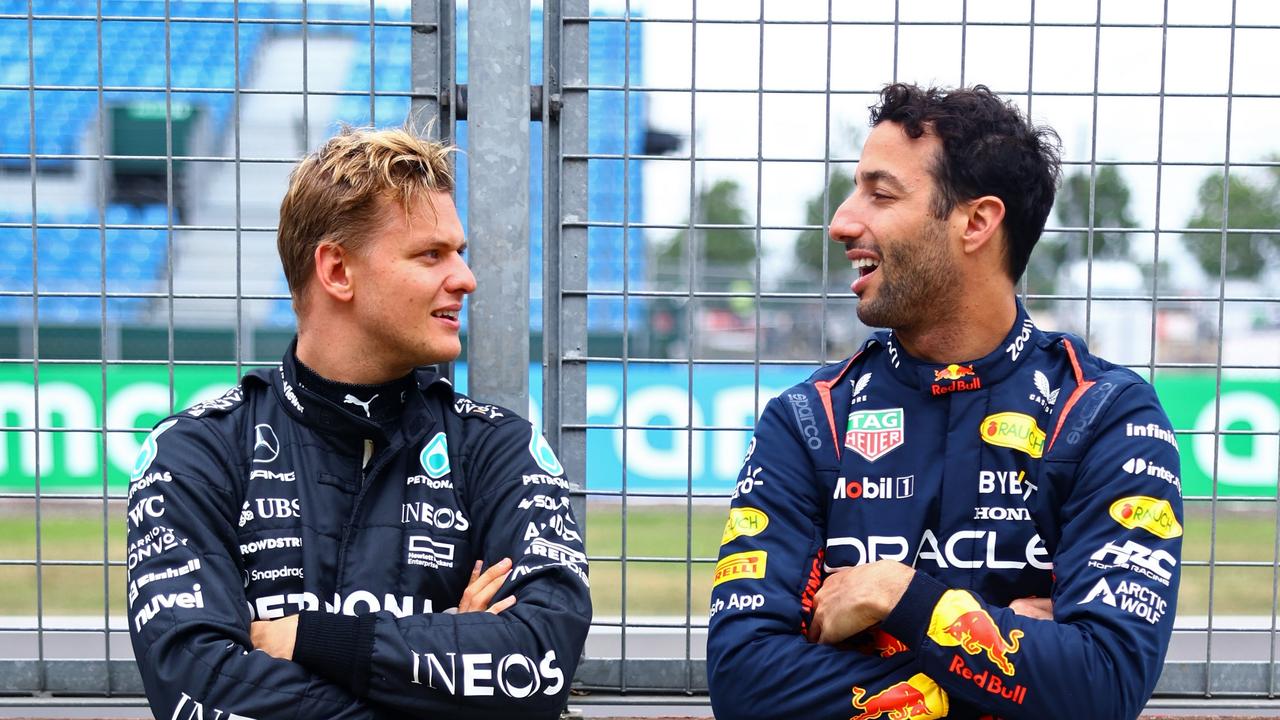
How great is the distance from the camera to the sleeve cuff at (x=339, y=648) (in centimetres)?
196

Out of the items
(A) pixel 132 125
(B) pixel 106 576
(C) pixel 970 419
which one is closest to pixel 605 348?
(A) pixel 132 125

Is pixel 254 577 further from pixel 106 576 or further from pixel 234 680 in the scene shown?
pixel 106 576

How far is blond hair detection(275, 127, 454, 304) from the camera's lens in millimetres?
2201

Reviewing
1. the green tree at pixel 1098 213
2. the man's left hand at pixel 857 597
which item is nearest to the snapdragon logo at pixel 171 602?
the man's left hand at pixel 857 597

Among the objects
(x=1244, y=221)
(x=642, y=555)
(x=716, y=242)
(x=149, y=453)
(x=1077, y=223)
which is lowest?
(x=642, y=555)

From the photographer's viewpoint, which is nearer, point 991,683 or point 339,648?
point 991,683

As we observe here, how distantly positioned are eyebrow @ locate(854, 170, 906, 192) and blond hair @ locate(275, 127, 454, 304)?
777mm

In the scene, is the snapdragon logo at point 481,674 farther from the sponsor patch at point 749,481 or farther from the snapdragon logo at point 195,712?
the sponsor patch at point 749,481

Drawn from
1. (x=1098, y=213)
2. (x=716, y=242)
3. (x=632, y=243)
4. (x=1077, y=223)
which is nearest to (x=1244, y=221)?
(x=1098, y=213)

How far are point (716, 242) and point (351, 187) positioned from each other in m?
23.7

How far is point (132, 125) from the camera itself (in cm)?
1129

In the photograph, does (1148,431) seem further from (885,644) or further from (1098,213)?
(1098,213)

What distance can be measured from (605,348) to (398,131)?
9.89 m

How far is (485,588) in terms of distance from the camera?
2123 mm
